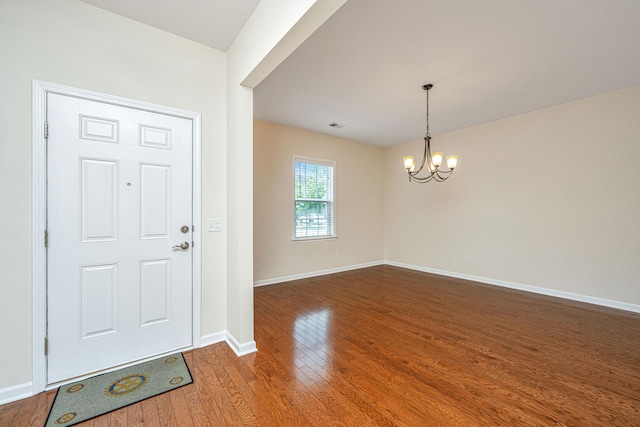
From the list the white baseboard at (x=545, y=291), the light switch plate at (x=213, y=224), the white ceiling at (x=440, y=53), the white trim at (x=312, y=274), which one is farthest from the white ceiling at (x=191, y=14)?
the white baseboard at (x=545, y=291)

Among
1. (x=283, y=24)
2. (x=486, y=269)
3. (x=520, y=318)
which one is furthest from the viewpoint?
(x=486, y=269)

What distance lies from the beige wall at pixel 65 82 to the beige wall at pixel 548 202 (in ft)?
14.8

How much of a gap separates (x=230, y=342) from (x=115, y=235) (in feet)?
4.46

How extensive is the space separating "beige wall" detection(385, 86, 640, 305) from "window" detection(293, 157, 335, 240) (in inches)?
79.2

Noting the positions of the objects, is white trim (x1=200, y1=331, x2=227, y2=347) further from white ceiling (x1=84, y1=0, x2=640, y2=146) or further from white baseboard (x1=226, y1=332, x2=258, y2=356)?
white ceiling (x1=84, y1=0, x2=640, y2=146)

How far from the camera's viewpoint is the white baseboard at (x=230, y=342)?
7.75ft

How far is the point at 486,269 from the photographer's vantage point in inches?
188

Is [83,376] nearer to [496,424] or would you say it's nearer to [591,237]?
[496,424]

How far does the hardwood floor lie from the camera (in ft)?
5.43

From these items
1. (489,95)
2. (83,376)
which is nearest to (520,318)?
(489,95)

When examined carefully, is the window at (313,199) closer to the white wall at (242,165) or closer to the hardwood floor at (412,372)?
the hardwood floor at (412,372)

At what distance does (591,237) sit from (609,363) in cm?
223

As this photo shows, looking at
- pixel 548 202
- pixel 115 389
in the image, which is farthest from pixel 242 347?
pixel 548 202

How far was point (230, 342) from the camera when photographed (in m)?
2.52
